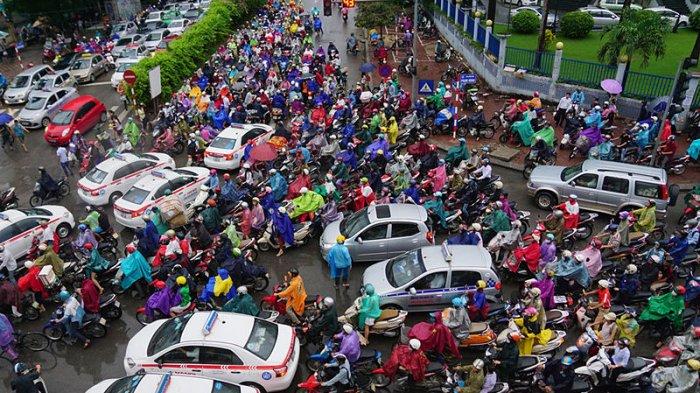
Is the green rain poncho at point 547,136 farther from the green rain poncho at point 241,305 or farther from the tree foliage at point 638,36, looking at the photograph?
the green rain poncho at point 241,305

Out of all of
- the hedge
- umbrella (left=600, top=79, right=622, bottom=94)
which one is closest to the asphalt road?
umbrella (left=600, top=79, right=622, bottom=94)

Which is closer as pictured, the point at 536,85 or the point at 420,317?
the point at 420,317

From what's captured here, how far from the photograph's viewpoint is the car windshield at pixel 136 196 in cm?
1477

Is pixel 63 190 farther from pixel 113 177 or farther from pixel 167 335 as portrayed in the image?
pixel 167 335

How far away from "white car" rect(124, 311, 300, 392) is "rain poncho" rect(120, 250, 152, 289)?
266 cm

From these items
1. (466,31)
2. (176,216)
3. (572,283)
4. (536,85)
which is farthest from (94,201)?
(466,31)

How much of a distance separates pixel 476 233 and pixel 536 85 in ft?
40.3

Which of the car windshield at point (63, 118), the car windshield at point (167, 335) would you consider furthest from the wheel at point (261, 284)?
the car windshield at point (63, 118)

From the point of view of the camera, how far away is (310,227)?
14195 millimetres

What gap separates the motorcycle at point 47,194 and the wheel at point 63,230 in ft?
7.90

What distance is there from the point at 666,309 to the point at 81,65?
98.7 feet

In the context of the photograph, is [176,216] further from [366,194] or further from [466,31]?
[466,31]

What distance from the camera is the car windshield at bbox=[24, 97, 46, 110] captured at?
23375 mm

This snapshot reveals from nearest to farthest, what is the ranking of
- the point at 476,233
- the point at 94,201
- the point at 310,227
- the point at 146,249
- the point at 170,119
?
the point at 476,233 → the point at 146,249 → the point at 310,227 → the point at 94,201 → the point at 170,119
